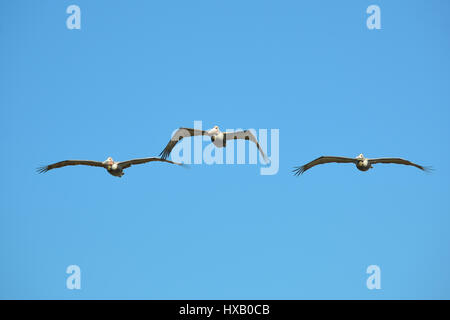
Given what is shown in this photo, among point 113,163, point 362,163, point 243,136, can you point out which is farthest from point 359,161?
point 113,163

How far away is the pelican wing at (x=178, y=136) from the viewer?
48.7 meters

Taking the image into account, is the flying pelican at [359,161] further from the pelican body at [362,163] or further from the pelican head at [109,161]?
the pelican head at [109,161]

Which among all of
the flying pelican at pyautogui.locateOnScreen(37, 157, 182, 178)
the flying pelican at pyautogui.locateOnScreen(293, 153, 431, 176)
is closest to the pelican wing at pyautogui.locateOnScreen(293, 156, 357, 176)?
the flying pelican at pyautogui.locateOnScreen(293, 153, 431, 176)

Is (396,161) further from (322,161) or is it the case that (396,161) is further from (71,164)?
(71,164)

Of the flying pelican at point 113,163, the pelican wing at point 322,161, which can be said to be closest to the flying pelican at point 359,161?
the pelican wing at point 322,161

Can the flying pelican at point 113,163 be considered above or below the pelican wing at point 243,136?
below

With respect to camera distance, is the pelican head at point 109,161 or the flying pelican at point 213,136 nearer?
the pelican head at point 109,161

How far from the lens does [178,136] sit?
4966cm

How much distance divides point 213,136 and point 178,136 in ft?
8.66
